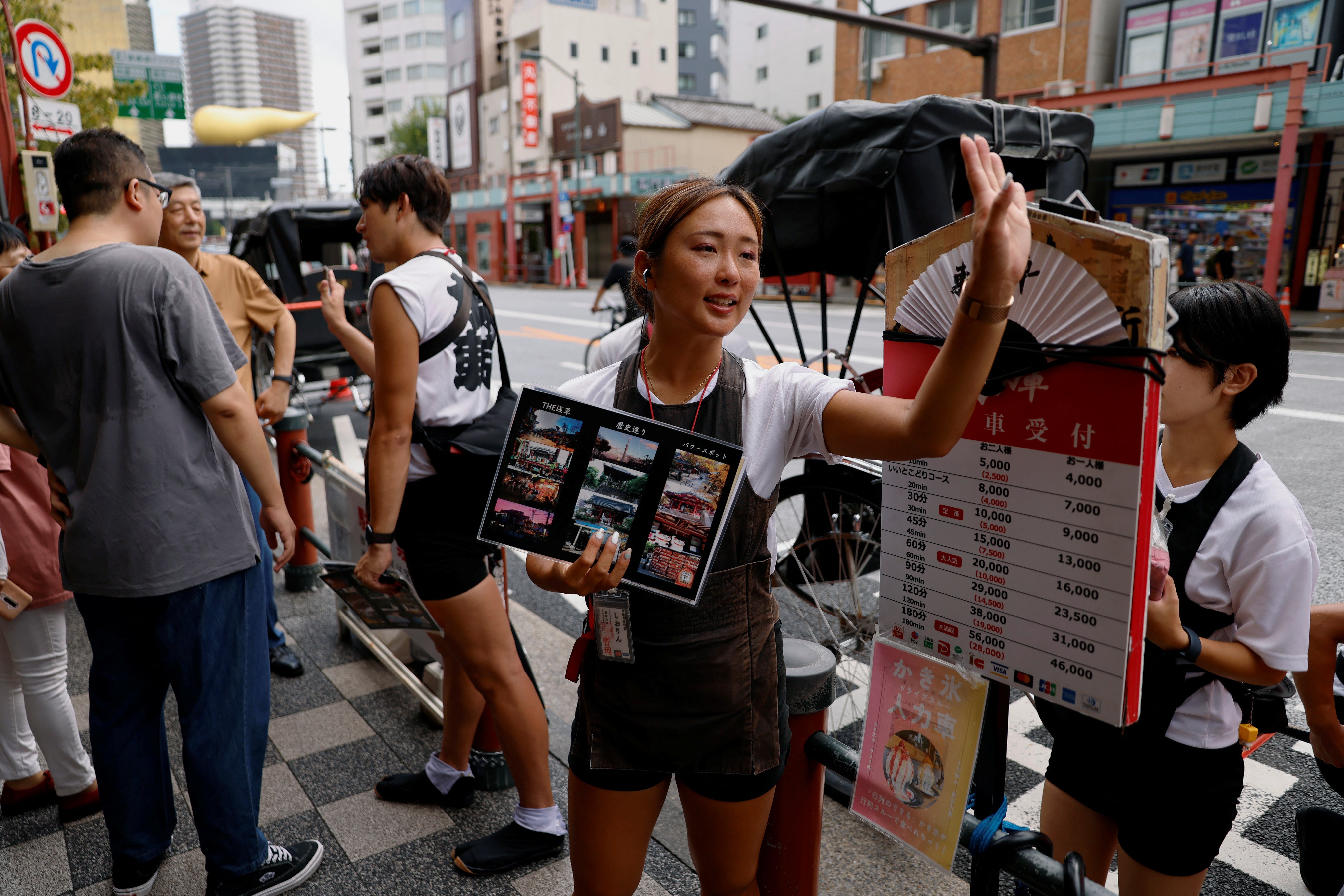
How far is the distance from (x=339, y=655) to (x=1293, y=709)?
13.8 feet

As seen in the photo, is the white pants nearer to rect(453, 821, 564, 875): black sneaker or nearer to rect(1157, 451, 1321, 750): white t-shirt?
rect(453, 821, 564, 875): black sneaker

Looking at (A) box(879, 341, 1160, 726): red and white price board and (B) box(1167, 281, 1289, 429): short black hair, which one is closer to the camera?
(A) box(879, 341, 1160, 726): red and white price board

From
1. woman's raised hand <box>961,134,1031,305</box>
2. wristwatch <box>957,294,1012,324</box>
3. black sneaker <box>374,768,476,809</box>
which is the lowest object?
black sneaker <box>374,768,476,809</box>

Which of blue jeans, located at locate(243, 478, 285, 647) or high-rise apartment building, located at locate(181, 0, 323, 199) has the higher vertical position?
high-rise apartment building, located at locate(181, 0, 323, 199)

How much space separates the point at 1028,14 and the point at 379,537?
27.8 metres

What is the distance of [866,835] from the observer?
278cm

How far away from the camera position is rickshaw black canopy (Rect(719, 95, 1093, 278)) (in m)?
3.74

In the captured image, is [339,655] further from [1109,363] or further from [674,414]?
[1109,363]

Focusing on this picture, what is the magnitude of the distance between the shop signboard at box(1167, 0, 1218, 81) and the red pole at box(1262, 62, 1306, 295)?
15.7 feet

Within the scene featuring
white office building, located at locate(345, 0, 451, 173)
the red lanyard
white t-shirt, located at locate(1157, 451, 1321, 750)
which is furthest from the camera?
white office building, located at locate(345, 0, 451, 173)

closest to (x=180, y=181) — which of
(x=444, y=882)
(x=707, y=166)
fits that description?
(x=444, y=882)

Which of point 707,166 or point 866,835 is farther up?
point 707,166

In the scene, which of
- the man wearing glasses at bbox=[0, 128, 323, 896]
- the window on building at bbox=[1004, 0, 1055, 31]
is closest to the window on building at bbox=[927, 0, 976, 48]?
the window on building at bbox=[1004, 0, 1055, 31]

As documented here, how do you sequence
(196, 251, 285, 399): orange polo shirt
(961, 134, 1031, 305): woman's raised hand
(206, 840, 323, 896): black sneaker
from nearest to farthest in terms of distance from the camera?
1. (961, 134, 1031, 305): woman's raised hand
2. (206, 840, 323, 896): black sneaker
3. (196, 251, 285, 399): orange polo shirt
